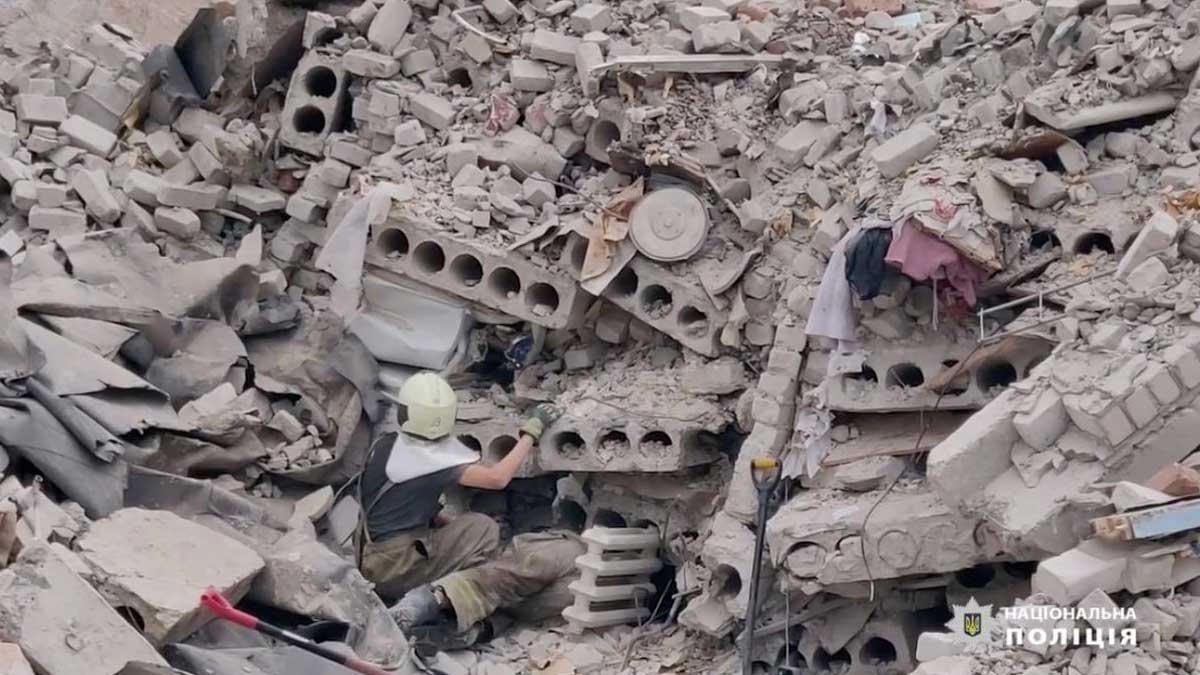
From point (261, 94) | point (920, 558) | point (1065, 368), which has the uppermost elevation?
point (261, 94)

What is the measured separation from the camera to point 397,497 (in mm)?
10648

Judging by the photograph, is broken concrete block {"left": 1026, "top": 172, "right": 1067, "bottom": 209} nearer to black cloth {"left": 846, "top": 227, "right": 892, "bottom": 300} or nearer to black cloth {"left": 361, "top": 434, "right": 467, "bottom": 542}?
black cloth {"left": 846, "top": 227, "right": 892, "bottom": 300}

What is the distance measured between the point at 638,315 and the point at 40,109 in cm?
369

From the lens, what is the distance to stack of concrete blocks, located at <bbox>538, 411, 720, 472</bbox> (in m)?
10.6

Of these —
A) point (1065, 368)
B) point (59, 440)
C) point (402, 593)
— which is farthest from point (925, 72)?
point (59, 440)

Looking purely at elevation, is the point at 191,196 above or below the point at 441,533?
above

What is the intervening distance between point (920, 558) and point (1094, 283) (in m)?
1.30

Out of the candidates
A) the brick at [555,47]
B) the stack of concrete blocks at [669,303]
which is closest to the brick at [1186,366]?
the stack of concrete blocks at [669,303]

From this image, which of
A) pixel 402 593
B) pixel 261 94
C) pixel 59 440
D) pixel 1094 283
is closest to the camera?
pixel 1094 283

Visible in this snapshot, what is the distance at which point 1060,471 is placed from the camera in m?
8.51

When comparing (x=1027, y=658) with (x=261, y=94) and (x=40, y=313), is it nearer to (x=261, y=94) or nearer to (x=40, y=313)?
(x=40, y=313)

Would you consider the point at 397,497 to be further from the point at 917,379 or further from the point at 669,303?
the point at 917,379

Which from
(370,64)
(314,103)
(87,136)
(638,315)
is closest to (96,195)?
(87,136)

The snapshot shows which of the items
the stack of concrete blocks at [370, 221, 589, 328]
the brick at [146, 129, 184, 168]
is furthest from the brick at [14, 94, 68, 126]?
the stack of concrete blocks at [370, 221, 589, 328]
